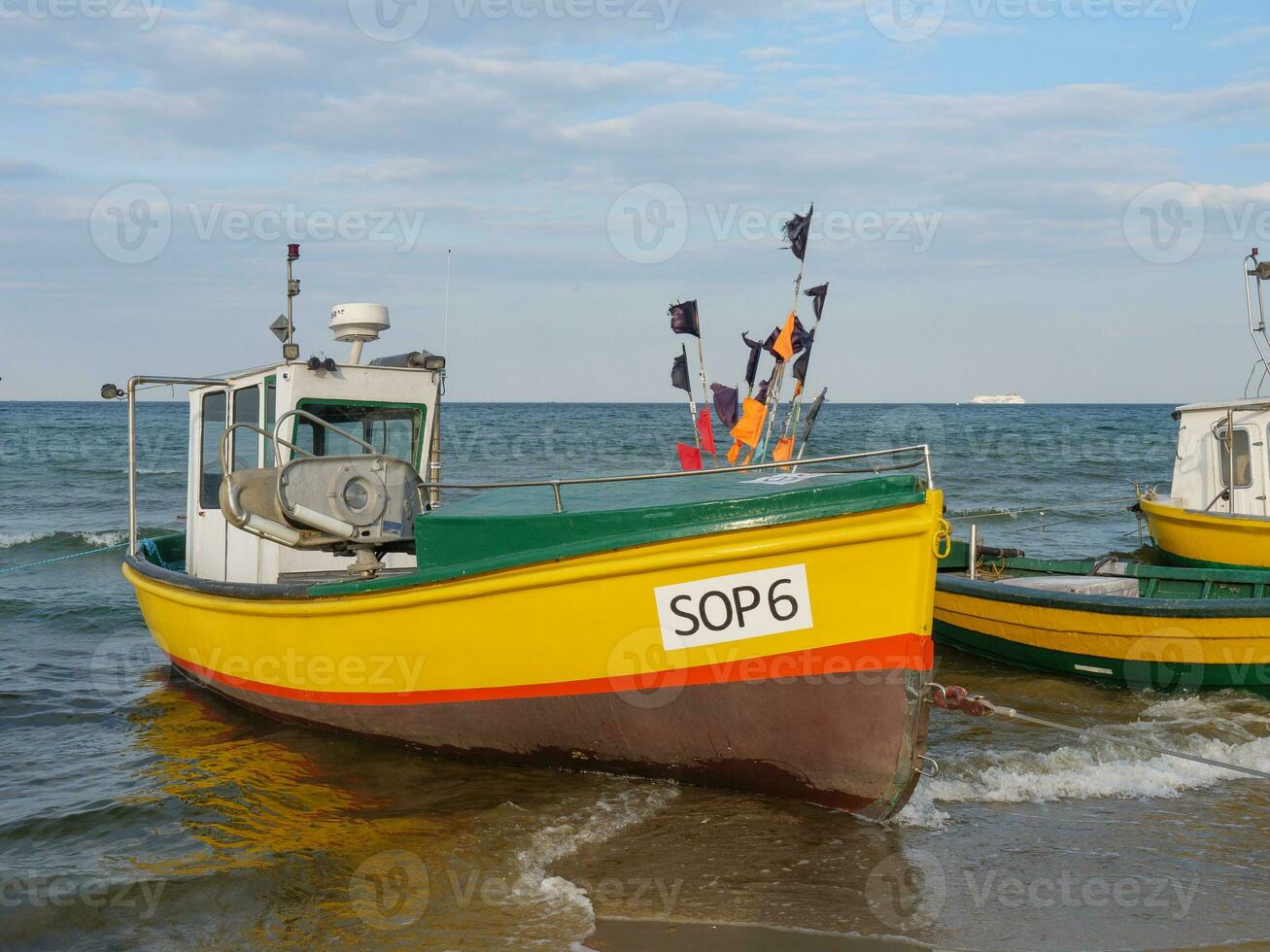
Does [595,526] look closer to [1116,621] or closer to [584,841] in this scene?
[584,841]

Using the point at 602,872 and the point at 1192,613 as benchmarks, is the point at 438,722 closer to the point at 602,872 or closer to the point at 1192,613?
the point at 602,872

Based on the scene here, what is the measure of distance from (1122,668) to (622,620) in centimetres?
534

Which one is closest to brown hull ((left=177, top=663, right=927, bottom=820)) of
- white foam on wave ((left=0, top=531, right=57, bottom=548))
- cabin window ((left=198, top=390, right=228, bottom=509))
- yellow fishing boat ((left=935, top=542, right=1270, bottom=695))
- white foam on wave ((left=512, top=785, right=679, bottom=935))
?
white foam on wave ((left=512, top=785, right=679, bottom=935))

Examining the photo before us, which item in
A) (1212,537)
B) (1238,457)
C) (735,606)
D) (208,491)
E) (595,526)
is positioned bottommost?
(1212,537)

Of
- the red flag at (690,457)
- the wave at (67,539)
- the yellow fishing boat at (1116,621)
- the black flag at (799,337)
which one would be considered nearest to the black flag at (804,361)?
the black flag at (799,337)

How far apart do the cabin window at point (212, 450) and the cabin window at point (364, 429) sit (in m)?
1.11

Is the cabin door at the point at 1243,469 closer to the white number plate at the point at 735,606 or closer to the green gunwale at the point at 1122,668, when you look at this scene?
the green gunwale at the point at 1122,668

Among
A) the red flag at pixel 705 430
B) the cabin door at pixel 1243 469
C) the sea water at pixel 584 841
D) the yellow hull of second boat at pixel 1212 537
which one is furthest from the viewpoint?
the cabin door at pixel 1243 469

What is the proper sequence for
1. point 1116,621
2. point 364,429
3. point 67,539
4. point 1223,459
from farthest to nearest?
point 67,539, point 1223,459, point 1116,621, point 364,429

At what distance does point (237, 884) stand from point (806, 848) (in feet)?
8.99

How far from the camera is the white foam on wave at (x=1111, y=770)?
629cm

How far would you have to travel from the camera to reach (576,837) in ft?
18.2

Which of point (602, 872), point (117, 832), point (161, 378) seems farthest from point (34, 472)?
point (602, 872)

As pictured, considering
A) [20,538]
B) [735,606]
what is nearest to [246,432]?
[735,606]
